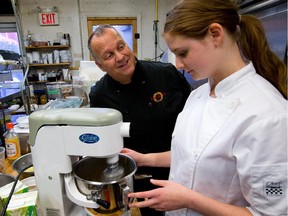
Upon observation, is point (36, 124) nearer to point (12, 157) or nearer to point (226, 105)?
point (226, 105)

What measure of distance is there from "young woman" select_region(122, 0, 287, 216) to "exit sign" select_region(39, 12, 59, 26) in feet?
15.2

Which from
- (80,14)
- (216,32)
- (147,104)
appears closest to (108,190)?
(216,32)

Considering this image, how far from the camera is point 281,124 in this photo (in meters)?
0.50

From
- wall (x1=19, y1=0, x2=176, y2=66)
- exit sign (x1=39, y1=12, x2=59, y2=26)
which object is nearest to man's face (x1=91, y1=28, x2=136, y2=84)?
wall (x1=19, y1=0, x2=176, y2=66)

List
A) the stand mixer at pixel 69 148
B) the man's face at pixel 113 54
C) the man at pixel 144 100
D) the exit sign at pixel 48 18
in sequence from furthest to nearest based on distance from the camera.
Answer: the exit sign at pixel 48 18 → the man at pixel 144 100 → the man's face at pixel 113 54 → the stand mixer at pixel 69 148

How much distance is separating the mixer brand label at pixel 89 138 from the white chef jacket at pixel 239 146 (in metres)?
0.26

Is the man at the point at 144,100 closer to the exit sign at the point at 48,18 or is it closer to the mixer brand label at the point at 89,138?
the mixer brand label at the point at 89,138

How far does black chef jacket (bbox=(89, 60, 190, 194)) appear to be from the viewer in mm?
1201

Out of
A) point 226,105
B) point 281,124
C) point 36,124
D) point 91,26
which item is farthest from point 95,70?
point 91,26

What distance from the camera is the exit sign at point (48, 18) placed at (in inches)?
177

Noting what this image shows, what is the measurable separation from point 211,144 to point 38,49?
484cm

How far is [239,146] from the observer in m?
0.54

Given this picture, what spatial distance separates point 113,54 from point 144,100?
30 centimetres

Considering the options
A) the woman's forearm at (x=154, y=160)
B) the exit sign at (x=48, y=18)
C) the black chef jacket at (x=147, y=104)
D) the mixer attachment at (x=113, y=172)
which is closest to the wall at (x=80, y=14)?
the exit sign at (x=48, y=18)
